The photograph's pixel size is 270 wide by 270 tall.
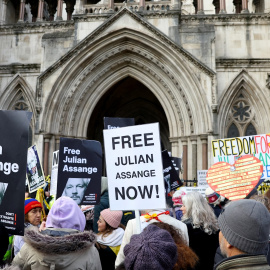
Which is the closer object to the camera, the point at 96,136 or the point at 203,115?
the point at 203,115

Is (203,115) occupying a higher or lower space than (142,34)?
lower

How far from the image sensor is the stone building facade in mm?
15539

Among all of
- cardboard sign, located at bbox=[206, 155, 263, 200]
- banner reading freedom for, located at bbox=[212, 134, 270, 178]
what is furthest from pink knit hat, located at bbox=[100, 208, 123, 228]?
banner reading freedom for, located at bbox=[212, 134, 270, 178]

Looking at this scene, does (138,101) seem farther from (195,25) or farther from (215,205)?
(215,205)

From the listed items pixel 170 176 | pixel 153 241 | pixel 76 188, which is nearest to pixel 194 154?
pixel 170 176

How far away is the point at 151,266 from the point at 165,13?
1535 centimetres

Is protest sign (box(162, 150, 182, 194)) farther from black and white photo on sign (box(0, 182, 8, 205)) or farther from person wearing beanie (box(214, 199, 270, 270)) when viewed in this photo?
person wearing beanie (box(214, 199, 270, 270))

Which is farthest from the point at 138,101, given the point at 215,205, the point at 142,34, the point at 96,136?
the point at 215,205

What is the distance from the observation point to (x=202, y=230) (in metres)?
4.27

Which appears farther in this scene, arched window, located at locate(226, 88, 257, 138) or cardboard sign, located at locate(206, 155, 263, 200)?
arched window, located at locate(226, 88, 257, 138)

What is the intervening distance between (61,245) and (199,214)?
2.04 m

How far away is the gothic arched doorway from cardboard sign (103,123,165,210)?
595 inches

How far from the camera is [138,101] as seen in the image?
824 inches

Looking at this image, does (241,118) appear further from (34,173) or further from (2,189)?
(2,189)
